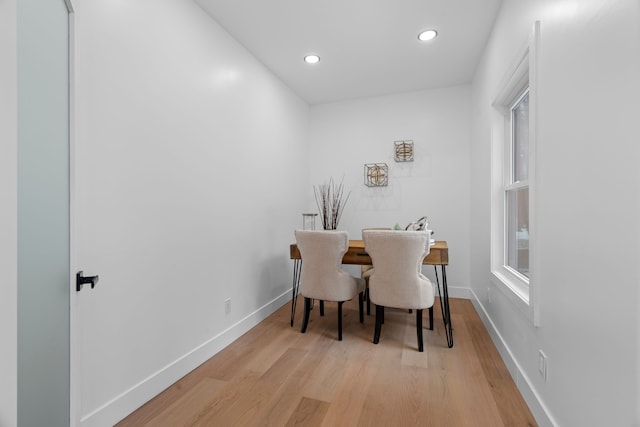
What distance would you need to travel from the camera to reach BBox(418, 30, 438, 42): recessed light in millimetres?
2611

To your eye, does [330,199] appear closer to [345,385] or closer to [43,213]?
[345,385]

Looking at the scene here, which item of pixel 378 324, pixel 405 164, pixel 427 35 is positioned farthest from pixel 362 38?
pixel 378 324

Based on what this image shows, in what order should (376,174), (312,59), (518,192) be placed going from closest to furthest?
(518,192) < (312,59) < (376,174)

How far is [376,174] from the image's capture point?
404 cm

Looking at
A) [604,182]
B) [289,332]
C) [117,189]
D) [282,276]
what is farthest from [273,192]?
[604,182]

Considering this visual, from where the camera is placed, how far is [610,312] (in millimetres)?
980

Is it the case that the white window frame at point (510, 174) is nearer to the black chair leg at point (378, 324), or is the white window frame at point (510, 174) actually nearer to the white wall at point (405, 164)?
the black chair leg at point (378, 324)

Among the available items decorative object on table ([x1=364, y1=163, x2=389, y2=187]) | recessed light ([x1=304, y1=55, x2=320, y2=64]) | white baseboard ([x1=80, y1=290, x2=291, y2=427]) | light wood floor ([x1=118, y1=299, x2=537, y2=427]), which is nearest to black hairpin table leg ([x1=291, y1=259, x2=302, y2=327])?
light wood floor ([x1=118, y1=299, x2=537, y2=427])

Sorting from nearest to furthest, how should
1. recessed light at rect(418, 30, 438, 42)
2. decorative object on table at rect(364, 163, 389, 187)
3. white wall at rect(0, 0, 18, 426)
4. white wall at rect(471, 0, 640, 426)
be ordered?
1. white wall at rect(0, 0, 18, 426)
2. white wall at rect(471, 0, 640, 426)
3. recessed light at rect(418, 30, 438, 42)
4. decorative object on table at rect(364, 163, 389, 187)

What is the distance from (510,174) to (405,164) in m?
1.57

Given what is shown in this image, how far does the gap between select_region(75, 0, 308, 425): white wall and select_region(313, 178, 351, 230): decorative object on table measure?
1293 millimetres

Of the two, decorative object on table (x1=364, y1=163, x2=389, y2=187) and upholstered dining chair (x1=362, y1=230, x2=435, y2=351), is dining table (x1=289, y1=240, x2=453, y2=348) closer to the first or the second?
upholstered dining chair (x1=362, y1=230, x2=435, y2=351)

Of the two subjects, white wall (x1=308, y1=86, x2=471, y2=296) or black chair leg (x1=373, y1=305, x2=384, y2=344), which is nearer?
black chair leg (x1=373, y1=305, x2=384, y2=344)

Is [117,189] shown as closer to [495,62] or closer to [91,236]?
[91,236]
